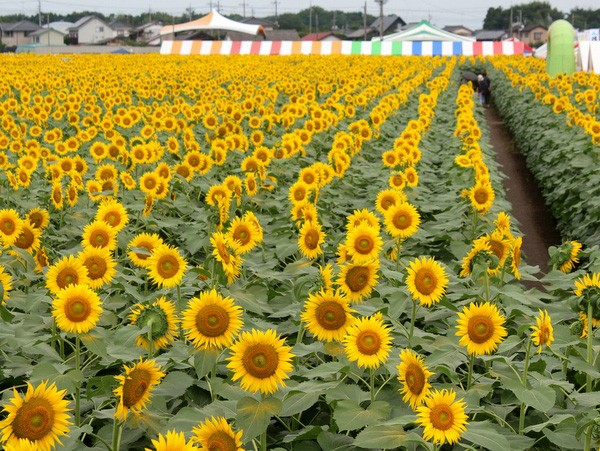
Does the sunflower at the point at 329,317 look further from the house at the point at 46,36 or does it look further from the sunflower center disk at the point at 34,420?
the house at the point at 46,36

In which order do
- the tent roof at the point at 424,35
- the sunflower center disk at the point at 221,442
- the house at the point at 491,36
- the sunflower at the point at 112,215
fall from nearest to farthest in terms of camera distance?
the sunflower center disk at the point at 221,442 → the sunflower at the point at 112,215 → the tent roof at the point at 424,35 → the house at the point at 491,36

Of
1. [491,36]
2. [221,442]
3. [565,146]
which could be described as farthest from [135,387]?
[491,36]

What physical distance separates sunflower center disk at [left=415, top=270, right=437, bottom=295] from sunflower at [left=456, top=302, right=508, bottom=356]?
298 millimetres

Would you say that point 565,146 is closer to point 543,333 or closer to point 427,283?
point 427,283

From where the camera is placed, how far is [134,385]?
2.60 m

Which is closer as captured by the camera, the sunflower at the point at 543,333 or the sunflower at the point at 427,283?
the sunflower at the point at 543,333

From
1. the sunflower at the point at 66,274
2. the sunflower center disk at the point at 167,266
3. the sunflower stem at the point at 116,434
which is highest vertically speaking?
the sunflower at the point at 66,274

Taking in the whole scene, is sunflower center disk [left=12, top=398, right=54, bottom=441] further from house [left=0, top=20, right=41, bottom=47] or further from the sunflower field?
house [left=0, top=20, right=41, bottom=47]

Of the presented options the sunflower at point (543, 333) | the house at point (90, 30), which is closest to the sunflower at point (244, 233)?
the sunflower at point (543, 333)

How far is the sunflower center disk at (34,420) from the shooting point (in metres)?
2.28

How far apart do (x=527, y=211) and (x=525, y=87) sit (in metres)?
8.93

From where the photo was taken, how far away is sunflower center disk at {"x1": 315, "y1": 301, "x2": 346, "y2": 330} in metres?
3.08

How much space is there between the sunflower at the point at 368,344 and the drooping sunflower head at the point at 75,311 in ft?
2.96

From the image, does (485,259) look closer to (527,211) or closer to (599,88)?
(527,211)
